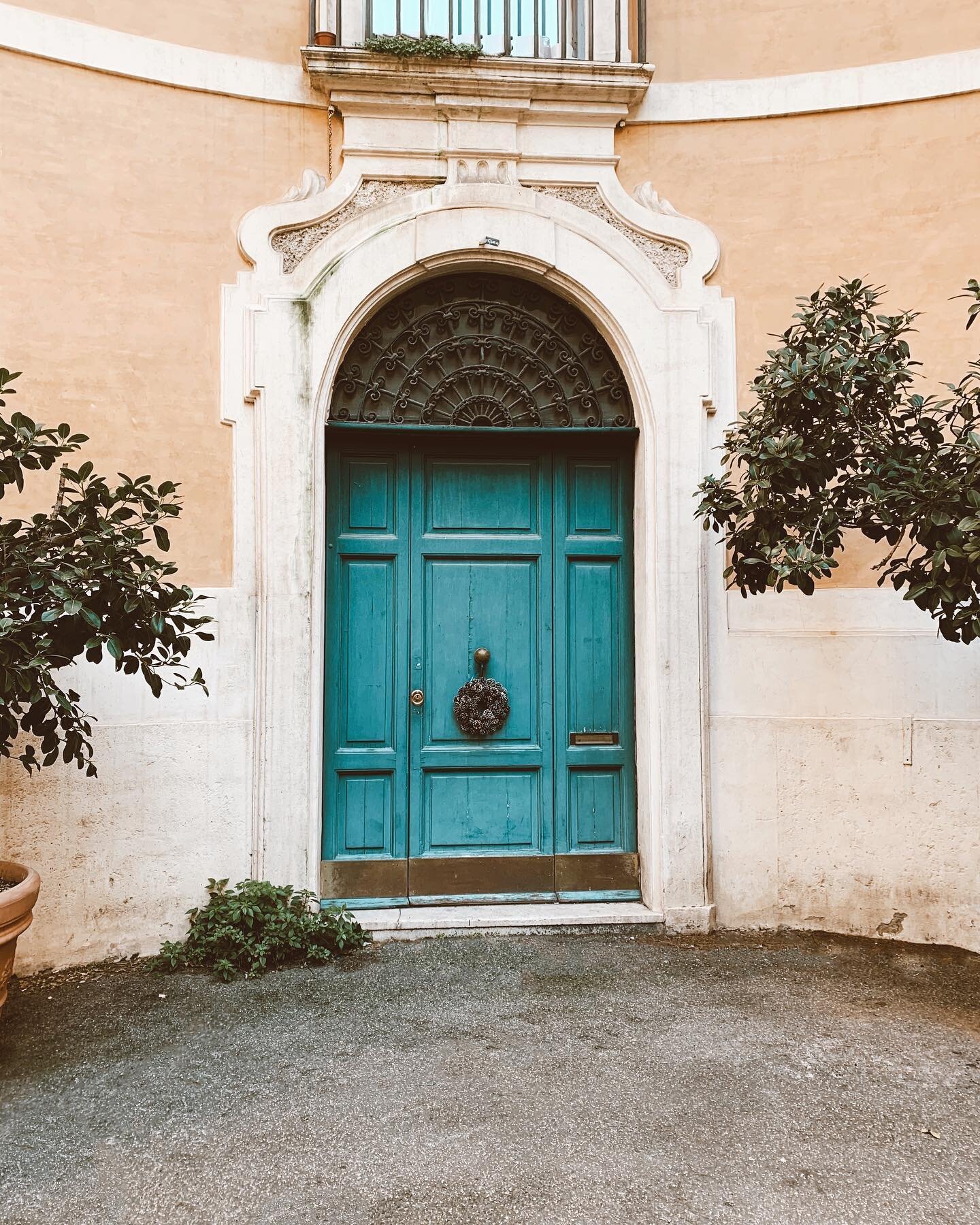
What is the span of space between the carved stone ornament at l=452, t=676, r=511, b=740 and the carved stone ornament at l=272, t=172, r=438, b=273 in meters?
2.39

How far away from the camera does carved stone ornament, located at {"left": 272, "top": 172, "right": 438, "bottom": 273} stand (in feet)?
15.1

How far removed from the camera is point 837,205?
15.6 ft

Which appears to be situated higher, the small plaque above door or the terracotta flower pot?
the small plaque above door

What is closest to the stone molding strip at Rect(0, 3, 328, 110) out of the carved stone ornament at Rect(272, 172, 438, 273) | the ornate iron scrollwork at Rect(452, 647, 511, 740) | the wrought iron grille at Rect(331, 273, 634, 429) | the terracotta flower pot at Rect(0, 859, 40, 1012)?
the carved stone ornament at Rect(272, 172, 438, 273)

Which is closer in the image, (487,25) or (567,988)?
(567,988)

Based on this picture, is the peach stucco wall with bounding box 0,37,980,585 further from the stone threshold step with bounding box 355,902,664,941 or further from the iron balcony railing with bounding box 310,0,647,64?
the stone threshold step with bounding box 355,902,664,941

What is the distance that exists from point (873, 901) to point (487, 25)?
5.10 metres

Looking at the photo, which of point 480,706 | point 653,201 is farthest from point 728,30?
point 480,706

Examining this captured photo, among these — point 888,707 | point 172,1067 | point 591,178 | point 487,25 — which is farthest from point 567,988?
point 487,25

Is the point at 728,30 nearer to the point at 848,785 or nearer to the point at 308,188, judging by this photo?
the point at 308,188

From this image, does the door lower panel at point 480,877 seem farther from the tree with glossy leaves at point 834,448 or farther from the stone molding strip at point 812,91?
the stone molding strip at point 812,91

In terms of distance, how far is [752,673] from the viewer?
15.4ft

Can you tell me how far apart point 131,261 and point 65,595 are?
2.24 m

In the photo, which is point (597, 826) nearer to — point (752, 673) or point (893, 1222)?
point (752, 673)
